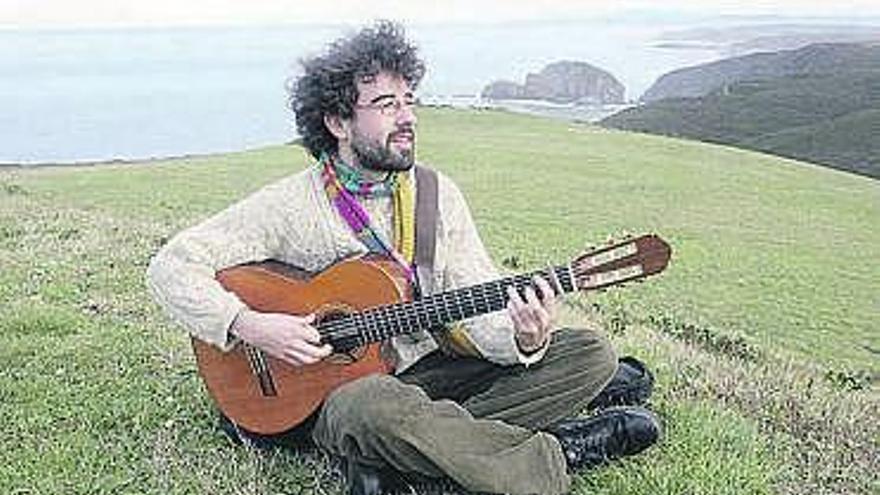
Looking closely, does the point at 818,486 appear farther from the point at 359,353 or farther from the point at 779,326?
the point at 779,326

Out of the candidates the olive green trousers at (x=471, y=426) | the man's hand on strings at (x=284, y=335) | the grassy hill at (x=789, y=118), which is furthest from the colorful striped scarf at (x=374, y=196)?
the grassy hill at (x=789, y=118)

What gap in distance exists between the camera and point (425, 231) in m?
5.32

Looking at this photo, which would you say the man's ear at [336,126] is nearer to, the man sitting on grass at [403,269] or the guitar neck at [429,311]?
the man sitting on grass at [403,269]

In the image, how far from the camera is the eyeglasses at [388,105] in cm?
532

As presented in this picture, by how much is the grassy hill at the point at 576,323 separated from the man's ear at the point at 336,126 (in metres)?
1.44

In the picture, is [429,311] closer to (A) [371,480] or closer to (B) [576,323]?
(A) [371,480]

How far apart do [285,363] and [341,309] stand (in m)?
0.35

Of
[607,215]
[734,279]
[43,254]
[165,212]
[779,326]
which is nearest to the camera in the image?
[43,254]

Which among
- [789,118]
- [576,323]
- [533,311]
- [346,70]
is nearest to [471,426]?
[533,311]

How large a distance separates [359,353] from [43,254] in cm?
747

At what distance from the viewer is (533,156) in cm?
3806

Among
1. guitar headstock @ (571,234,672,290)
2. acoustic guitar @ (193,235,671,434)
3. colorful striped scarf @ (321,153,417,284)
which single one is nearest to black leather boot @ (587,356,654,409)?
acoustic guitar @ (193,235,671,434)

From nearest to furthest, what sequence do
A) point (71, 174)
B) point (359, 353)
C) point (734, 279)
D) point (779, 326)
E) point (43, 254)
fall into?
1. point (359, 353)
2. point (43, 254)
3. point (779, 326)
4. point (734, 279)
5. point (71, 174)

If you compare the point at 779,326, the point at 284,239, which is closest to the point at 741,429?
the point at 284,239
